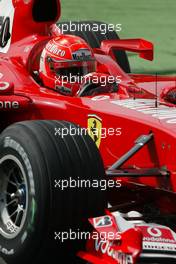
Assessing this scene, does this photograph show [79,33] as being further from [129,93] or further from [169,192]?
[169,192]

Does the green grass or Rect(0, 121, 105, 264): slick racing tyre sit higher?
Rect(0, 121, 105, 264): slick racing tyre

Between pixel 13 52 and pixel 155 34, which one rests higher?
pixel 13 52

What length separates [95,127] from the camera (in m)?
6.61

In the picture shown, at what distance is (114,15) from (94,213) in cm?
916

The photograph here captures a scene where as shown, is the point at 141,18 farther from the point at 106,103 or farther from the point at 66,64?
the point at 106,103

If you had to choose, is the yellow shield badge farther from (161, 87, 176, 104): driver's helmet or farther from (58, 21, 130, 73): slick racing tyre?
(58, 21, 130, 73): slick racing tyre

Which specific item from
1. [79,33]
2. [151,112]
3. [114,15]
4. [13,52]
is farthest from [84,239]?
[114,15]

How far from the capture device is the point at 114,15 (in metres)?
14.6

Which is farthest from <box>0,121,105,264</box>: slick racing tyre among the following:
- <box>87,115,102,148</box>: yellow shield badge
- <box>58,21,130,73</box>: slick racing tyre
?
<box>58,21,130,73</box>: slick racing tyre

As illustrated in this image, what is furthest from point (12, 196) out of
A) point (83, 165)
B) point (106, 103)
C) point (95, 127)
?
point (106, 103)

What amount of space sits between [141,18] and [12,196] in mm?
8805

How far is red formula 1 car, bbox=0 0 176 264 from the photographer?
18.5 ft

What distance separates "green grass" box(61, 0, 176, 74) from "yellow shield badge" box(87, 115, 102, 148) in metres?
5.37

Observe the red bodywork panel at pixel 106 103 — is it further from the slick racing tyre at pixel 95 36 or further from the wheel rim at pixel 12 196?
the slick racing tyre at pixel 95 36
